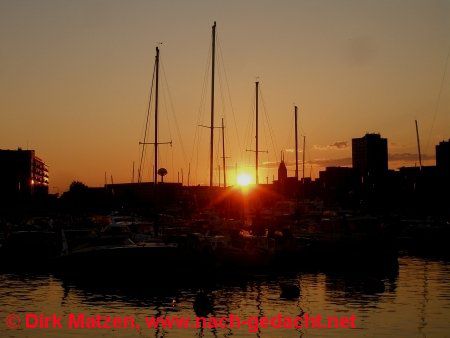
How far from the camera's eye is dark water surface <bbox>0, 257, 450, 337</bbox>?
88.7ft

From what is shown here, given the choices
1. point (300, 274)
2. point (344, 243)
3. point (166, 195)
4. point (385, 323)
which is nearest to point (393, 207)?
point (166, 195)

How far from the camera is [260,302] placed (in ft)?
115

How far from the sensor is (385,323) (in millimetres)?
28812

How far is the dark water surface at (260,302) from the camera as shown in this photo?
88.7 ft

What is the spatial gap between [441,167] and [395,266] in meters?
151
